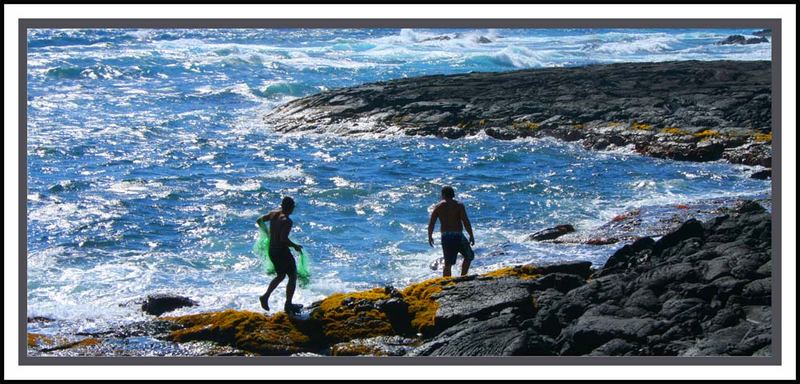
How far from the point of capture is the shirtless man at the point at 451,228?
42.9 feet

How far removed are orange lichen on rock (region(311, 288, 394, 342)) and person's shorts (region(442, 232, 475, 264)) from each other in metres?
1.99

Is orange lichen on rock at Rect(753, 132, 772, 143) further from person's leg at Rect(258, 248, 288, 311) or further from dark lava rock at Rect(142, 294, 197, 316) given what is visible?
dark lava rock at Rect(142, 294, 197, 316)

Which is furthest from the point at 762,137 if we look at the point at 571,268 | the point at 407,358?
the point at 407,358

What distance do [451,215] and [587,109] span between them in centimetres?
1533

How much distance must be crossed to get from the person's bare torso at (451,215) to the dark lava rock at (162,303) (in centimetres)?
356

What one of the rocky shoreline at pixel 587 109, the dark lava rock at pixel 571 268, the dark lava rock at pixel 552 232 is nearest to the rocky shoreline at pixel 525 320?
the dark lava rock at pixel 571 268

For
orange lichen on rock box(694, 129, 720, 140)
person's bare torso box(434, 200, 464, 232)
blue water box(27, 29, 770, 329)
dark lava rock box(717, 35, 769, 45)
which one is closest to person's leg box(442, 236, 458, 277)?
person's bare torso box(434, 200, 464, 232)

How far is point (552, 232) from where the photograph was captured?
1688 centimetres

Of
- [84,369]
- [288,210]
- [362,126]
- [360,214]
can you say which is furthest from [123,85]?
[84,369]

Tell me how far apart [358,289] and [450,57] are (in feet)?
116

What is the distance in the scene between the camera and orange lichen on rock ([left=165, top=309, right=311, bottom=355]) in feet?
34.7

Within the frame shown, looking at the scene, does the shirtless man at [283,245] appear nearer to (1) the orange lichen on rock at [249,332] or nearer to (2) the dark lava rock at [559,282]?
(1) the orange lichen on rock at [249,332]

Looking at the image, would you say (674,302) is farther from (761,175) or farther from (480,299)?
(761,175)

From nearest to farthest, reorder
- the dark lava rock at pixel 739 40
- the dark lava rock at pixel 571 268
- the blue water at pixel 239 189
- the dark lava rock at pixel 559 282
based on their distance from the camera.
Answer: the dark lava rock at pixel 559 282 → the dark lava rock at pixel 571 268 → the blue water at pixel 239 189 → the dark lava rock at pixel 739 40
